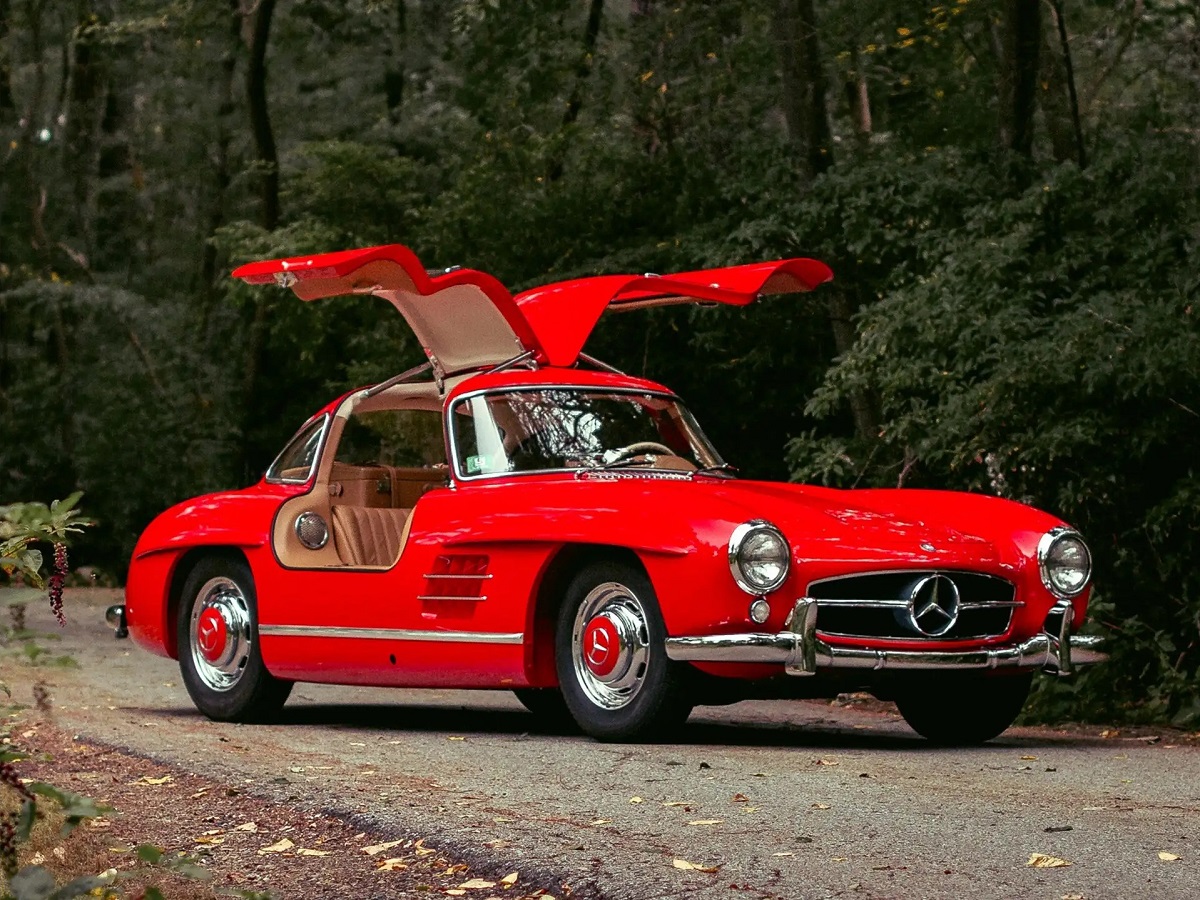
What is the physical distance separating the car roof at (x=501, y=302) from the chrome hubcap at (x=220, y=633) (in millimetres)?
1505

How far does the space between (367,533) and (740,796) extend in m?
4.02

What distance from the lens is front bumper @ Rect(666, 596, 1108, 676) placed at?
765 cm

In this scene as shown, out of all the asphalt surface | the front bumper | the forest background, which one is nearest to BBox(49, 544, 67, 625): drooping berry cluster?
the asphalt surface

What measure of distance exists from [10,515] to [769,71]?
15.3 meters

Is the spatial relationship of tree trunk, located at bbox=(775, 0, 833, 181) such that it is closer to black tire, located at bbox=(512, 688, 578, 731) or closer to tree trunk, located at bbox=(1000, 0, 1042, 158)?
tree trunk, located at bbox=(1000, 0, 1042, 158)

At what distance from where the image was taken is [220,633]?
998 centimetres

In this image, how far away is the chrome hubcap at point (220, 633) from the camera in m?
9.93

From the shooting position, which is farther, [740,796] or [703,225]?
[703,225]

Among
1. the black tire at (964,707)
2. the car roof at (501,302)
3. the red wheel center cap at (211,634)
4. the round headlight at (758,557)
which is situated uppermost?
the car roof at (501,302)

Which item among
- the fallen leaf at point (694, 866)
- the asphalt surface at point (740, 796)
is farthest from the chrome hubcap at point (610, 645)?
the fallen leaf at point (694, 866)

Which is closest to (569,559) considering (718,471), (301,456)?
(718,471)

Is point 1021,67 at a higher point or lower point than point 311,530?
higher

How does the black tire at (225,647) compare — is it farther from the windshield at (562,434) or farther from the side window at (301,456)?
the windshield at (562,434)

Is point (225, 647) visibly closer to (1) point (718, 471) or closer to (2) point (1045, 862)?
(1) point (718, 471)
